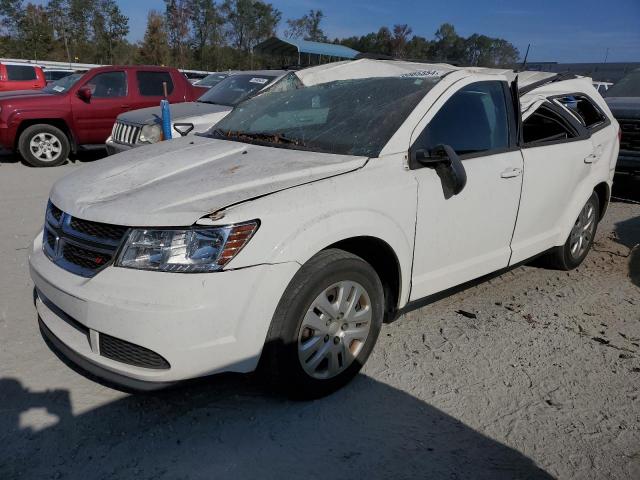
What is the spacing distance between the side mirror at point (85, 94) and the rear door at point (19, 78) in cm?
623

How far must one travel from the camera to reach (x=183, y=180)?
2695 mm

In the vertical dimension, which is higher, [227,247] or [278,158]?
[278,158]

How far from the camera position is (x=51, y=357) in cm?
301

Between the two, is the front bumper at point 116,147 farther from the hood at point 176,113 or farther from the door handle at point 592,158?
the door handle at point 592,158

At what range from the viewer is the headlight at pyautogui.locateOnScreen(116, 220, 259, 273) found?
7.19ft

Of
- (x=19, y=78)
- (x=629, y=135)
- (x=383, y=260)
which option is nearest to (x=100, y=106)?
(x=19, y=78)

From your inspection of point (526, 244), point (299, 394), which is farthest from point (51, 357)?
point (526, 244)

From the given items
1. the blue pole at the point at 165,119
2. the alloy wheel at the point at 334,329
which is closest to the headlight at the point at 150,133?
the blue pole at the point at 165,119

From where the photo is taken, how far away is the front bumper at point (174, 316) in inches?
84.1

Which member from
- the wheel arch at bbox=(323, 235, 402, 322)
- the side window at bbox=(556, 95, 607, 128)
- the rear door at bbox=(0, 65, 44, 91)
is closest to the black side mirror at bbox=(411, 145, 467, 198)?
the wheel arch at bbox=(323, 235, 402, 322)

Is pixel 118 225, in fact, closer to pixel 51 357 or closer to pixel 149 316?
pixel 149 316

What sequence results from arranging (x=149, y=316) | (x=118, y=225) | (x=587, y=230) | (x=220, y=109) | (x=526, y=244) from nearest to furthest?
(x=149, y=316) → (x=118, y=225) → (x=526, y=244) → (x=587, y=230) → (x=220, y=109)

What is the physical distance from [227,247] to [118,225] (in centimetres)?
53

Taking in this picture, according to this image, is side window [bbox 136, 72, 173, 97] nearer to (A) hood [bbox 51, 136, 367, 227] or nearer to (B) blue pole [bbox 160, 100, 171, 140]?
(B) blue pole [bbox 160, 100, 171, 140]
